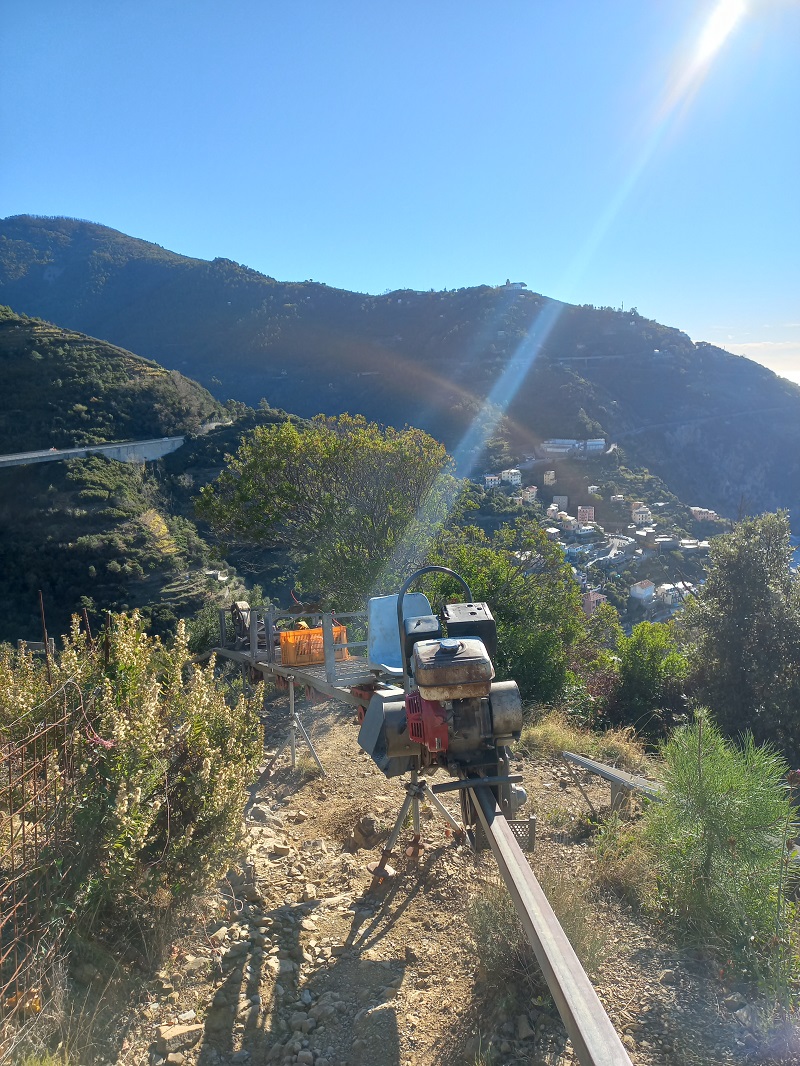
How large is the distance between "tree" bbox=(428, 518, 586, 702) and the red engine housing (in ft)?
21.3

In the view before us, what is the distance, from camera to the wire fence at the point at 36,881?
2.34 metres

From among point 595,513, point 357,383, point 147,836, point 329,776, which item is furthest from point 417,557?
point 357,383

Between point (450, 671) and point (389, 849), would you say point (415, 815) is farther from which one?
point (450, 671)

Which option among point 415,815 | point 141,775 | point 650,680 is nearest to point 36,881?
point 141,775

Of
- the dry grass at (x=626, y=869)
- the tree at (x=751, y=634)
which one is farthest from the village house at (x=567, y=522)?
the dry grass at (x=626, y=869)

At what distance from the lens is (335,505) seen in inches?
488

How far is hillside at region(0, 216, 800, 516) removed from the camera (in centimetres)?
6012

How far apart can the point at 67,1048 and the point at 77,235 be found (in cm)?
13642

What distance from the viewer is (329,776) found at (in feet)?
19.0

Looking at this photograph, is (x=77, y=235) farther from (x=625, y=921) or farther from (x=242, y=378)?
(x=625, y=921)

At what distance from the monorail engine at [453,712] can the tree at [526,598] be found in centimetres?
616

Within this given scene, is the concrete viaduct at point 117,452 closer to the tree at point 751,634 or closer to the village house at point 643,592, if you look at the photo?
the village house at point 643,592

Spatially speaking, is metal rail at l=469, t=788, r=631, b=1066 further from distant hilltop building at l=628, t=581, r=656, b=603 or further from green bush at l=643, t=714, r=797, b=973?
distant hilltop building at l=628, t=581, r=656, b=603

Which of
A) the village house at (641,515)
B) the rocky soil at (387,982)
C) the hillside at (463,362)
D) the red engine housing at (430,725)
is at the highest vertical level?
the hillside at (463,362)
